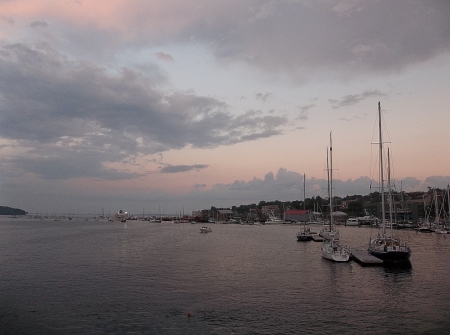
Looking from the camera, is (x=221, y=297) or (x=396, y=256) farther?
(x=396, y=256)

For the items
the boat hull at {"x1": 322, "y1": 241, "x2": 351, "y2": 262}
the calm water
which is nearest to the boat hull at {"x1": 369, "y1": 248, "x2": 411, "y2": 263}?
the calm water

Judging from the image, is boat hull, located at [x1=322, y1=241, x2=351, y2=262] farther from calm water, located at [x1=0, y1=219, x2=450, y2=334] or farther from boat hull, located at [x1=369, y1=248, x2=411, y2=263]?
boat hull, located at [x1=369, y1=248, x2=411, y2=263]

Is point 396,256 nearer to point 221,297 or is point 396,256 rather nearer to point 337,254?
point 337,254

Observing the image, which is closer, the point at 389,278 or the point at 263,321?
the point at 263,321


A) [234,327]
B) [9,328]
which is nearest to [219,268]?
[234,327]

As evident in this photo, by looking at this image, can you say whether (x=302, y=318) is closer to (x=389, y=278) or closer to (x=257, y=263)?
(x=389, y=278)

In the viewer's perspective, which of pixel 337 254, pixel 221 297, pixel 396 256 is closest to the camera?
pixel 221 297

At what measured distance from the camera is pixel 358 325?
85.7ft

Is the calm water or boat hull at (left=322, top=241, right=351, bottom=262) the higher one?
boat hull at (left=322, top=241, right=351, bottom=262)

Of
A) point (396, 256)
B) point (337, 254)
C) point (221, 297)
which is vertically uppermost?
point (396, 256)

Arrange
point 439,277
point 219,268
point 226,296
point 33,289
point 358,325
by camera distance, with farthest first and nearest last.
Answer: point 219,268 < point 439,277 < point 33,289 < point 226,296 < point 358,325

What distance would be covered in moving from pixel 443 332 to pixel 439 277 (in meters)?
22.1

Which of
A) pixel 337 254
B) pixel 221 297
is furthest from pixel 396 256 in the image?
pixel 221 297

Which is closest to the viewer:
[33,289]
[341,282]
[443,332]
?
[443,332]
